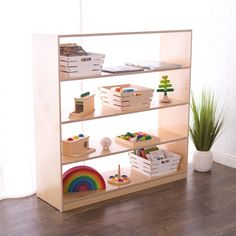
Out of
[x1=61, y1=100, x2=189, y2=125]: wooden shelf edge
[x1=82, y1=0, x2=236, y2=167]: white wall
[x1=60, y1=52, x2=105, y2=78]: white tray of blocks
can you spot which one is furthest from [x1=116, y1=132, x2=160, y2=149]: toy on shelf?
[x1=82, y1=0, x2=236, y2=167]: white wall

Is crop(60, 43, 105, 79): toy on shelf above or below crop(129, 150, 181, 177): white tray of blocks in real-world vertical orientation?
above

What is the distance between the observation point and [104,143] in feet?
10.9

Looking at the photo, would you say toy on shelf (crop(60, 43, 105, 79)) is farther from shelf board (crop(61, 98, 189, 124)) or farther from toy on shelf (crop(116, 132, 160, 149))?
toy on shelf (crop(116, 132, 160, 149))

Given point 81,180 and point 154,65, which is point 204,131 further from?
point 81,180

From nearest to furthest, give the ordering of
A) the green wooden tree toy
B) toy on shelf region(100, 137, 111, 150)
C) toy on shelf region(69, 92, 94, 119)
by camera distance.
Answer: toy on shelf region(69, 92, 94, 119) < toy on shelf region(100, 137, 111, 150) < the green wooden tree toy

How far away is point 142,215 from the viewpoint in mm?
3062

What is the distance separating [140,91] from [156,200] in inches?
30.3

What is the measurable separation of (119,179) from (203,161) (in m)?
0.80

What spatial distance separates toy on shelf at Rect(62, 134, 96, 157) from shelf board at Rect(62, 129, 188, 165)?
33mm

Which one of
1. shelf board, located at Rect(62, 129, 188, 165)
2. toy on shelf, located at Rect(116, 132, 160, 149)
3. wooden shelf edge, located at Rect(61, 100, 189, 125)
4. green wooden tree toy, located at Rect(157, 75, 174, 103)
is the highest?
green wooden tree toy, located at Rect(157, 75, 174, 103)

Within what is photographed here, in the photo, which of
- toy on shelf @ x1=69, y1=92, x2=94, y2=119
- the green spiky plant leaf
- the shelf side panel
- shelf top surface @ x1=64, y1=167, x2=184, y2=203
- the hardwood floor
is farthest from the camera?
the green spiky plant leaf

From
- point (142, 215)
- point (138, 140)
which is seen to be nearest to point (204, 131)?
point (138, 140)

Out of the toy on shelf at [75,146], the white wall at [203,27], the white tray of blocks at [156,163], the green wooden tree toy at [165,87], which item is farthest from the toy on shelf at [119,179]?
the white wall at [203,27]

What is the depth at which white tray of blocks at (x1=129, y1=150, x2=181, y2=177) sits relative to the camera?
3.57 metres
